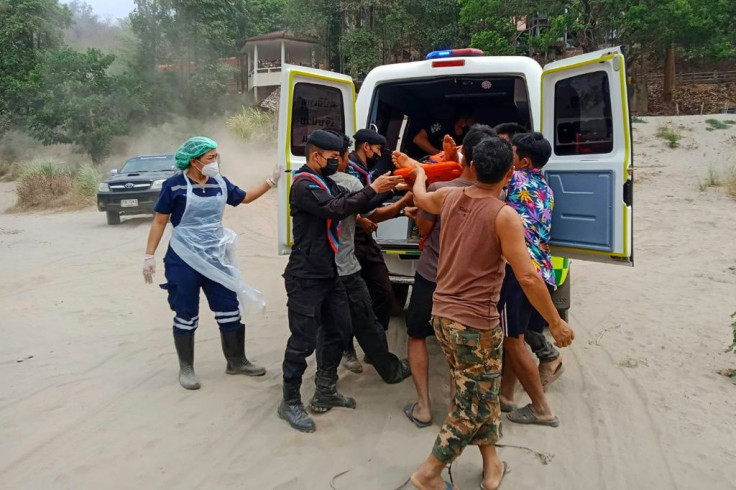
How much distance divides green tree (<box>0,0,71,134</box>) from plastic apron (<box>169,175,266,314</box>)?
1106 inches

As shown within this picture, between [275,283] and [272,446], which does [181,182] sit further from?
[275,283]

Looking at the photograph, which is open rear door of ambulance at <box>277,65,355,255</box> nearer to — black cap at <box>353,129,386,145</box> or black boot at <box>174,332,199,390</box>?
black cap at <box>353,129,386,145</box>

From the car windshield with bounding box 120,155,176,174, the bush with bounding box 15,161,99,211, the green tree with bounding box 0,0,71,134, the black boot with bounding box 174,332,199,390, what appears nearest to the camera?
the black boot with bounding box 174,332,199,390

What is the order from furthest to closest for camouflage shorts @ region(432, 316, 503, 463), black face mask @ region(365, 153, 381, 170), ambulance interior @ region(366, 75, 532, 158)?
ambulance interior @ region(366, 75, 532, 158) → black face mask @ region(365, 153, 381, 170) → camouflage shorts @ region(432, 316, 503, 463)

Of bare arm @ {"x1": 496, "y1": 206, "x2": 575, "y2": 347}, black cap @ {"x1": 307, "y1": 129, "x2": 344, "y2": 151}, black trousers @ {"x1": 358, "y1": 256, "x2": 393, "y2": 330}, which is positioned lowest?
black trousers @ {"x1": 358, "y1": 256, "x2": 393, "y2": 330}

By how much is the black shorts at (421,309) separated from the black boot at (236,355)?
1461mm

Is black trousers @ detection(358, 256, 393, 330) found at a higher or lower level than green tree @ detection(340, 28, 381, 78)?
lower

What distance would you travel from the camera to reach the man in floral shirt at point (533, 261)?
139 inches

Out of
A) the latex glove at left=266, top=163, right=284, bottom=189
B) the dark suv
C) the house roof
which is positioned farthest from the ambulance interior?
the house roof

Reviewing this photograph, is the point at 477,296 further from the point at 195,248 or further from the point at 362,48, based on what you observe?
the point at 362,48

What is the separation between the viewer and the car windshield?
44.3ft

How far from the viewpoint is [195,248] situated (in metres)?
4.20

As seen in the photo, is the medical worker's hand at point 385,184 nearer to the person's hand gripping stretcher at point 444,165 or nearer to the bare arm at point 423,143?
the person's hand gripping stretcher at point 444,165

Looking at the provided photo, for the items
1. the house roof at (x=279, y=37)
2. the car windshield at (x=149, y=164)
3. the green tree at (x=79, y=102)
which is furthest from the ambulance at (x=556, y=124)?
the house roof at (x=279, y=37)
